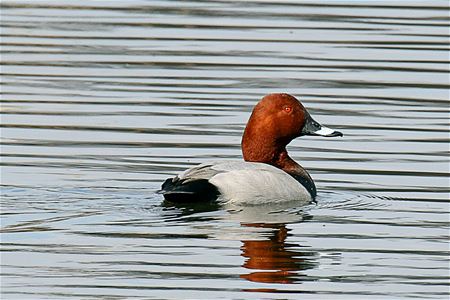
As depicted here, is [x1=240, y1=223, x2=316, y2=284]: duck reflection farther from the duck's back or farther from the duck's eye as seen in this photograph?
the duck's eye

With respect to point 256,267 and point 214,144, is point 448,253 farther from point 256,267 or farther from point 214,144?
point 214,144

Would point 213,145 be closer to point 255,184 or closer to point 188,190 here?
point 255,184

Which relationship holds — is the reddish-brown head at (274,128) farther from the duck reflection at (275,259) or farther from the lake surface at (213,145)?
the duck reflection at (275,259)

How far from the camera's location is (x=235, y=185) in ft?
36.1

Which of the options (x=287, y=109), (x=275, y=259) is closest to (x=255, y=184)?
(x=287, y=109)

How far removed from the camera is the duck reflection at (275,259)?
9.00m

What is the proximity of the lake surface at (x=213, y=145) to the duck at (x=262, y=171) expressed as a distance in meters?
0.14

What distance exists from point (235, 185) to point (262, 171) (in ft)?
1.15

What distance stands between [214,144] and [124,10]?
21.9 ft

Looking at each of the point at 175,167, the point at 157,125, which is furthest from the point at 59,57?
the point at 175,167

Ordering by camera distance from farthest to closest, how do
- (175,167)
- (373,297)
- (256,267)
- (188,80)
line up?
(188,80)
(175,167)
(256,267)
(373,297)

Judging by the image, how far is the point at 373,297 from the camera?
8500 millimetres

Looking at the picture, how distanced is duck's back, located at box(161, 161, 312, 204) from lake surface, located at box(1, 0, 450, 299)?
12cm

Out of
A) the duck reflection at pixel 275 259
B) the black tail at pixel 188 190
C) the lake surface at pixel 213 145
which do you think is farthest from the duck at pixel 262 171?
the duck reflection at pixel 275 259
